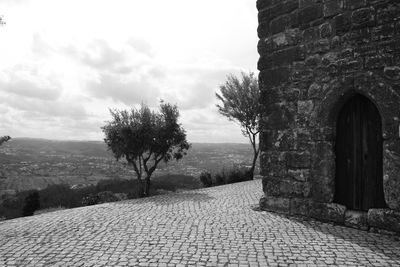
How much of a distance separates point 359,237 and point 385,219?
24.8 inches

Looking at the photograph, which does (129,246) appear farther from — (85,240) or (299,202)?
(299,202)

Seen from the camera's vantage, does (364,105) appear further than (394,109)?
Yes

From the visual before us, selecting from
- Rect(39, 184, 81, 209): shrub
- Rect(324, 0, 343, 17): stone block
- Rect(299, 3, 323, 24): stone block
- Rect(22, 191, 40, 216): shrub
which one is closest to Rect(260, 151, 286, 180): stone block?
Rect(299, 3, 323, 24): stone block

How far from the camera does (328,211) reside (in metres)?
6.75

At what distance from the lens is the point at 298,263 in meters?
4.48

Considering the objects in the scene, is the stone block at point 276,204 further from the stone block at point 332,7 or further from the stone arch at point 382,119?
the stone block at point 332,7

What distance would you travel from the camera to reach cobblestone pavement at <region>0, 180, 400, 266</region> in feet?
15.2

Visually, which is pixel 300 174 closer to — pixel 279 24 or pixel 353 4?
pixel 279 24

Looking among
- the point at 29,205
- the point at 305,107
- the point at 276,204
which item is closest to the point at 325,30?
the point at 305,107

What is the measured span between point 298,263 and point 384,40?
425cm

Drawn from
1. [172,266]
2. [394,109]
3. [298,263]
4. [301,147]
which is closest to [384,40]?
[394,109]

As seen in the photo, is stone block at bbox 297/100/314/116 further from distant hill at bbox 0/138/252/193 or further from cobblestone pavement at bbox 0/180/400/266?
distant hill at bbox 0/138/252/193

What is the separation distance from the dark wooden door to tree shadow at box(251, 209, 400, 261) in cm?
63

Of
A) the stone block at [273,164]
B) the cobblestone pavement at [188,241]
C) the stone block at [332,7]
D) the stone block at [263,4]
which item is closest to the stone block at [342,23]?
the stone block at [332,7]
